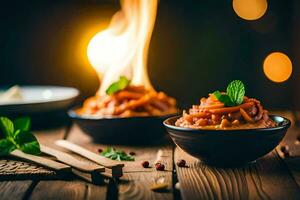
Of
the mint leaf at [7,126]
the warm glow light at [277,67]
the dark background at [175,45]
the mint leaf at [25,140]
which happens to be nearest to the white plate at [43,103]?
the mint leaf at [7,126]

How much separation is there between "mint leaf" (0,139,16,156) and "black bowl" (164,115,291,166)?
662 millimetres

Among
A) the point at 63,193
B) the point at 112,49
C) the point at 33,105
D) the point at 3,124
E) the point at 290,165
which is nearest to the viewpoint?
the point at 63,193

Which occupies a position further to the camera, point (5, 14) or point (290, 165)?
point (5, 14)

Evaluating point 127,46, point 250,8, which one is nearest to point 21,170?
point 127,46

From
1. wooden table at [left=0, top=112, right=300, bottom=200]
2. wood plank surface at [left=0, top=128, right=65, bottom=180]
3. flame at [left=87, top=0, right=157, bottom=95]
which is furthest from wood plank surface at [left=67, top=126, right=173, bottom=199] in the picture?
flame at [left=87, top=0, right=157, bottom=95]

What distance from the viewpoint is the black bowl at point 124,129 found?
94.0 inches

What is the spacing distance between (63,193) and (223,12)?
8.10ft

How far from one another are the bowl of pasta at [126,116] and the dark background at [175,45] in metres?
1.33

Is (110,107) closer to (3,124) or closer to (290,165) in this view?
(3,124)

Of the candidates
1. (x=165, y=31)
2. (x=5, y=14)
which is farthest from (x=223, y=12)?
(x=5, y=14)

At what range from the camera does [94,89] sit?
13.2ft

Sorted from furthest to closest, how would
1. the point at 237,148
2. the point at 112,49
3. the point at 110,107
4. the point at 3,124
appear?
the point at 112,49, the point at 110,107, the point at 3,124, the point at 237,148

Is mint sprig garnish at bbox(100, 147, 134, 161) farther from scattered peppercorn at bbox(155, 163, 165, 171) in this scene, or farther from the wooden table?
scattered peppercorn at bbox(155, 163, 165, 171)

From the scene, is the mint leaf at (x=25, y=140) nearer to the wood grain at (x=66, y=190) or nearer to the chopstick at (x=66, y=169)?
the chopstick at (x=66, y=169)
